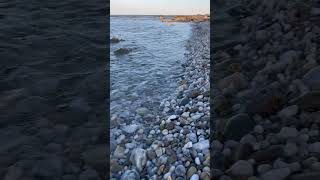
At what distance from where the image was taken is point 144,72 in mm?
9711

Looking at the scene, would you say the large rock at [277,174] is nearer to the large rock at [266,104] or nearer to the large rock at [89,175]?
the large rock at [266,104]

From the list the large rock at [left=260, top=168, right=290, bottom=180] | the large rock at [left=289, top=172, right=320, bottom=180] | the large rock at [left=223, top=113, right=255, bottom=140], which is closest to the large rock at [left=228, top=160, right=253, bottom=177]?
the large rock at [left=260, top=168, right=290, bottom=180]

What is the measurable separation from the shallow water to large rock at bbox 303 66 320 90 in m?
2.36

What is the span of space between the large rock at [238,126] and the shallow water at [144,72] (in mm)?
1780

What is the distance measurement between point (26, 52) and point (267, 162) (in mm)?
5833

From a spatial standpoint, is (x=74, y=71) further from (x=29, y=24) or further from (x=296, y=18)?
(x=296, y=18)

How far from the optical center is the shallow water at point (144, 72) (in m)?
7.42

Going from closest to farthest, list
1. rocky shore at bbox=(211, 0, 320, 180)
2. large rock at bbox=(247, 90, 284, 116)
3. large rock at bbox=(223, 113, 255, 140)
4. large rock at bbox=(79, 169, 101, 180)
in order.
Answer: rocky shore at bbox=(211, 0, 320, 180)
large rock at bbox=(79, 169, 101, 180)
large rock at bbox=(223, 113, 255, 140)
large rock at bbox=(247, 90, 284, 116)

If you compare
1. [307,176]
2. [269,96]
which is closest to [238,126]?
[269,96]

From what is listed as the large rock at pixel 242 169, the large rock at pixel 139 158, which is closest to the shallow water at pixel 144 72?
the large rock at pixel 139 158

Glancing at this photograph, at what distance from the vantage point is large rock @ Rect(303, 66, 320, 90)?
5867 mm

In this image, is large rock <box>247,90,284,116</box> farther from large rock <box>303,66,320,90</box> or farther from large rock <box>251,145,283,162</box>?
large rock <box>251,145,283,162</box>

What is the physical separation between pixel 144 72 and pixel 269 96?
4220mm

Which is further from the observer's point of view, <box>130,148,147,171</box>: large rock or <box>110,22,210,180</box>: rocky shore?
<box>130,148,147,171</box>: large rock
